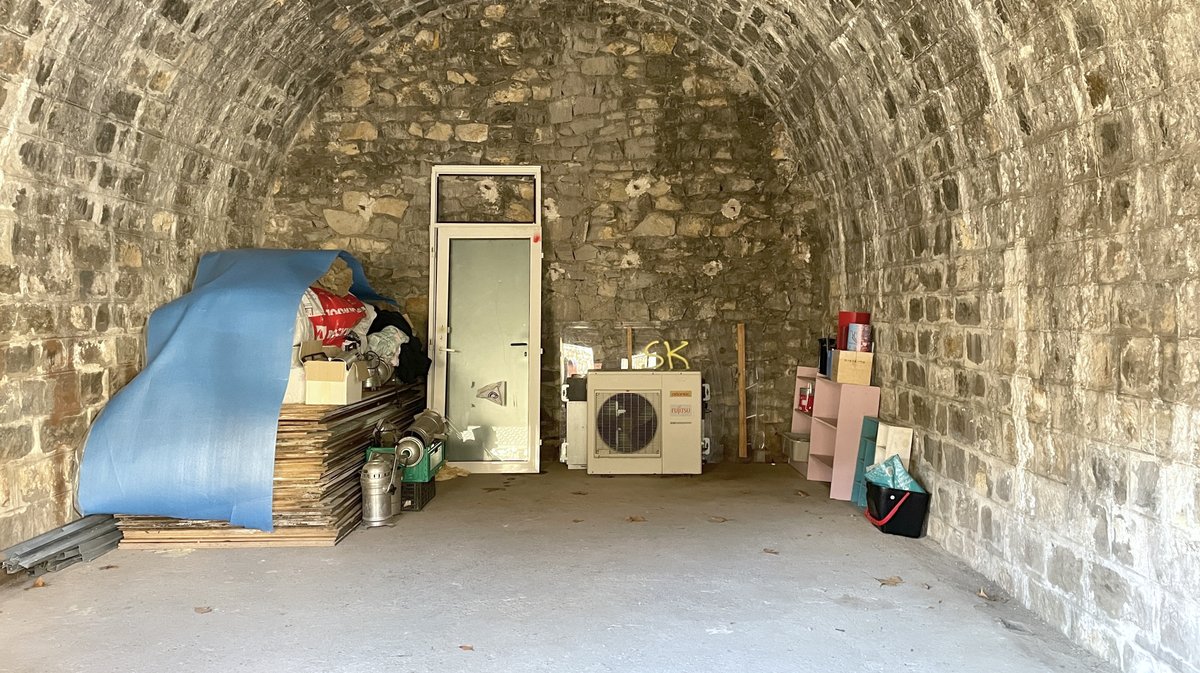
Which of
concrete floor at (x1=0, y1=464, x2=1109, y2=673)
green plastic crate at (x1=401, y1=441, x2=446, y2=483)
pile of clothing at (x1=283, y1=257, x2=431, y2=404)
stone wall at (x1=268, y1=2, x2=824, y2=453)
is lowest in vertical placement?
concrete floor at (x1=0, y1=464, x2=1109, y2=673)

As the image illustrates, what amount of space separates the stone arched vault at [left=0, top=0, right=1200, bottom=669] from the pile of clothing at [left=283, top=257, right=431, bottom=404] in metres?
1.04

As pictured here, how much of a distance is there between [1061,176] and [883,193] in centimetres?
213

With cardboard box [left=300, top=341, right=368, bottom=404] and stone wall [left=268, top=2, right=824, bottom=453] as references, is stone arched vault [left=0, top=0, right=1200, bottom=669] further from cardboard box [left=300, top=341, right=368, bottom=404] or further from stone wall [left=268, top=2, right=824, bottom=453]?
cardboard box [left=300, top=341, right=368, bottom=404]

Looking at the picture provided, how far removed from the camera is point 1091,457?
10.9 feet

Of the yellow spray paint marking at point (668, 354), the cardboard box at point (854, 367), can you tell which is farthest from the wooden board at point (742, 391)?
the cardboard box at point (854, 367)

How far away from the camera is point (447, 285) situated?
23.0 ft

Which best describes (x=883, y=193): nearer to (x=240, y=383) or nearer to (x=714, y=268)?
(x=714, y=268)

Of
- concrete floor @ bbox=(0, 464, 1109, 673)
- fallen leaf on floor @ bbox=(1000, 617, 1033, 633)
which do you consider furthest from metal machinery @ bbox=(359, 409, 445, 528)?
fallen leaf on floor @ bbox=(1000, 617, 1033, 633)

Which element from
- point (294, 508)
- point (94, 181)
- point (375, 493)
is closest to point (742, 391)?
point (375, 493)

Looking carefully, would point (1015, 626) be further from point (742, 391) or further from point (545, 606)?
point (742, 391)

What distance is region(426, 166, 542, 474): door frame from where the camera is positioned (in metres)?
6.92

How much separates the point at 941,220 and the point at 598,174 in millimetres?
3308

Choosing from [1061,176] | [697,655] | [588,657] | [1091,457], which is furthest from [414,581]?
[1061,176]

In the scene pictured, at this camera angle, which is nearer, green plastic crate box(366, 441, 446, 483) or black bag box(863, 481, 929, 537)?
black bag box(863, 481, 929, 537)
